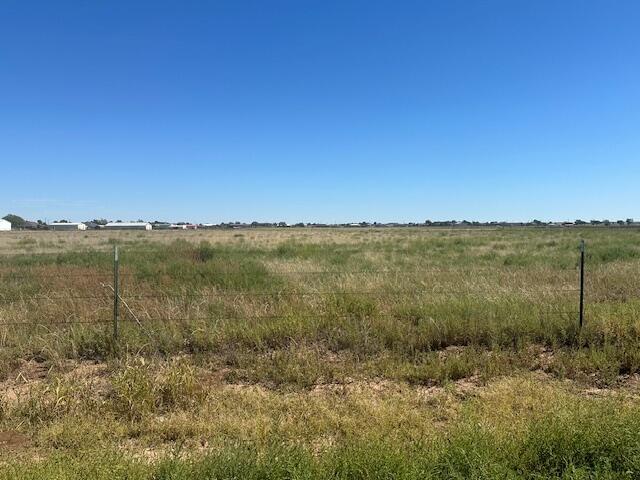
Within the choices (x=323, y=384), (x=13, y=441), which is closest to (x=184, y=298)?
(x=323, y=384)

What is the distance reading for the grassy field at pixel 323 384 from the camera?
391cm

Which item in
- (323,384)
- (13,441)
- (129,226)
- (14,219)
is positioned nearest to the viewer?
(13,441)

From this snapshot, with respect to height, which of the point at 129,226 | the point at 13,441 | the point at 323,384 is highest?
the point at 129,226

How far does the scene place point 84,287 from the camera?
11.2m

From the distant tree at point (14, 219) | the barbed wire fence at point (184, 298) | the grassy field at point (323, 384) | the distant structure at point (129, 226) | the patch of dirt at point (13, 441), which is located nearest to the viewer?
the grassy field at point (323, 384)

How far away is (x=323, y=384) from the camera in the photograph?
251 inches

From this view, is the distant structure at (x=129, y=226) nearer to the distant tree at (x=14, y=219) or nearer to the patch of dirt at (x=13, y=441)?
the distant tree at (x=14, y=219)

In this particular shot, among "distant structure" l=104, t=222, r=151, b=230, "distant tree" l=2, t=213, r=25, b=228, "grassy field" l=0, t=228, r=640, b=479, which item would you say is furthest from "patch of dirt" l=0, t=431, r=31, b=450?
"distant tree" l=2, t=213, r=25, b=228

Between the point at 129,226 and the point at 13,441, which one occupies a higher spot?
the point at 129,226

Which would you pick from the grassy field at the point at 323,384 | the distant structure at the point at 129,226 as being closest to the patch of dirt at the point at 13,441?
the grassy field at the point at 323,384

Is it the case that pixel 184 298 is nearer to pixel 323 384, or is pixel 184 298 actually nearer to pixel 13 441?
pixel 323 384

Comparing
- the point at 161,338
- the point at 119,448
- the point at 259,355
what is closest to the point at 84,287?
the point at 161,338

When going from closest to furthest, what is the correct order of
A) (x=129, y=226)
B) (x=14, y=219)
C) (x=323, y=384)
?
1. (x=323, y=384)
2. (x=129, y=226)
3. (x=14, y=219)

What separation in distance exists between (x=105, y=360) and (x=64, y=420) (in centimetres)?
210
